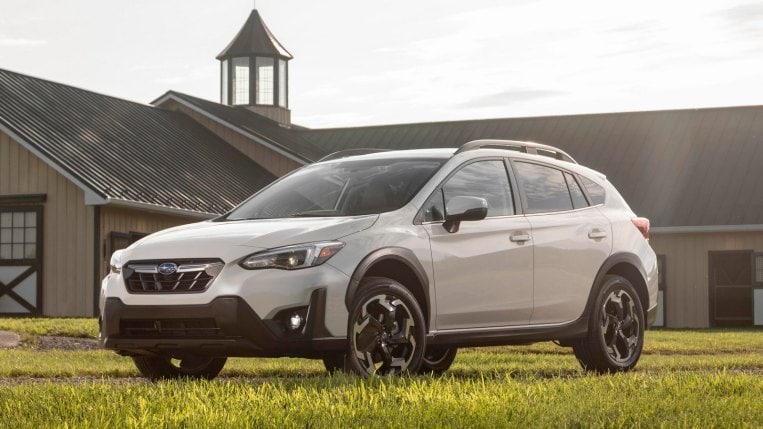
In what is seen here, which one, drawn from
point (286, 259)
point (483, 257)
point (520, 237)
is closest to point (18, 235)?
point (520, 237)

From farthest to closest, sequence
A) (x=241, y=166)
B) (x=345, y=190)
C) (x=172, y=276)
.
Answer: (x=241, y=166)
(x=345, y=190)
(x=172, y=276)

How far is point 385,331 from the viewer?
8609mm

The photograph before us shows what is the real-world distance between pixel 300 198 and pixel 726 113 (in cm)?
2639

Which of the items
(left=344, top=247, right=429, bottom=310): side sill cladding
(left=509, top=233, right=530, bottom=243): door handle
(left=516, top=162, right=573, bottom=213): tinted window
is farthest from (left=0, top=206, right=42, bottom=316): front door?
(left=344, top=247, right=429, bottom=310): side sill cladding

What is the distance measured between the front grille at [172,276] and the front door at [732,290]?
23.3 meters

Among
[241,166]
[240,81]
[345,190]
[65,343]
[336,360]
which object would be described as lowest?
[65,343]

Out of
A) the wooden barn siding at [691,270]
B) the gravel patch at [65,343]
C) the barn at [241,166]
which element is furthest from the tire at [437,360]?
the wooden barn siding at [691,270]

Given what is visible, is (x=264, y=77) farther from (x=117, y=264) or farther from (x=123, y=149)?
(x=117, y=264)

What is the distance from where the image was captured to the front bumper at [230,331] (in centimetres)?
806

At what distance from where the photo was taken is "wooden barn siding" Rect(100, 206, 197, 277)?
24281 mm

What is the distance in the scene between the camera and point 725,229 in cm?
2917

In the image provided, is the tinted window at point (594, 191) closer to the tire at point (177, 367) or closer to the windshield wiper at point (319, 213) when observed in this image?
the windshield wiper at point (319, 213)

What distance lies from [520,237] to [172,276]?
9.59 ft

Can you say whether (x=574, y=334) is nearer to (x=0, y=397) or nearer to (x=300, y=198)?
(x=300, y=198)
